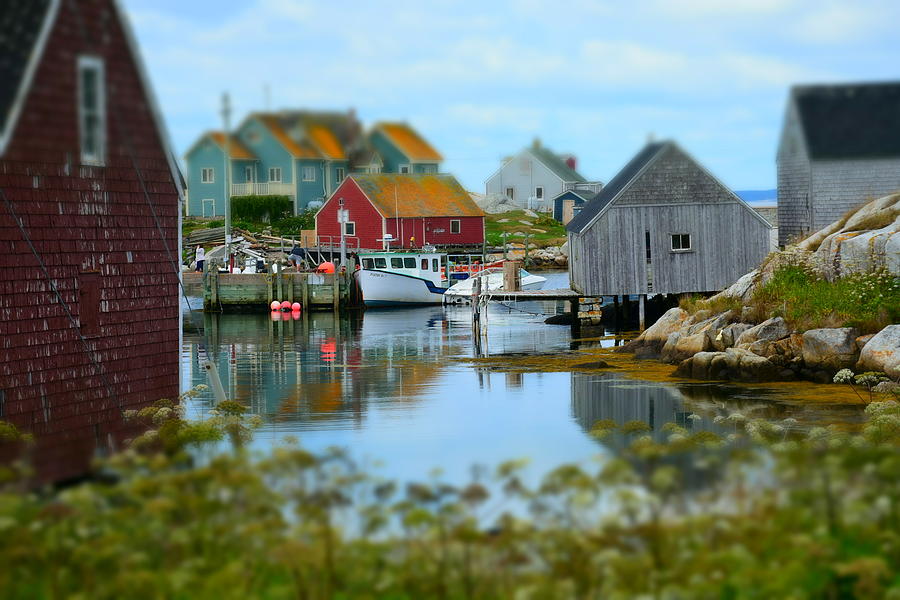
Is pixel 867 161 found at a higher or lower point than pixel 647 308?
higher

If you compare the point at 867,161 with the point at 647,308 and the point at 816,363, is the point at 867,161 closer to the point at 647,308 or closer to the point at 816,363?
the point at 647,308

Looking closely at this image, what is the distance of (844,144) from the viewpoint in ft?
141

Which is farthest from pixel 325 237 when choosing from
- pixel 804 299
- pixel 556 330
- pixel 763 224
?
pixel 804 299

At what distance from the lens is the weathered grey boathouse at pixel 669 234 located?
44312 millimetres

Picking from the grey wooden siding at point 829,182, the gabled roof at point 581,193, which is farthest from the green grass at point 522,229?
the grey wooden siding at point 829,182

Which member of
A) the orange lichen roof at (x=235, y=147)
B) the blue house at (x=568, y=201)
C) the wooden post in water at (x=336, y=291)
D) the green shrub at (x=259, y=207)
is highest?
the orange lichen roof at (x=235, y=147)

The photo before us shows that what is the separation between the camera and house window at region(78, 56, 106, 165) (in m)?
19.4

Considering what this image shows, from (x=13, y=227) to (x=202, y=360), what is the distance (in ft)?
71.0

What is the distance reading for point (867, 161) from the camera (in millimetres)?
42781

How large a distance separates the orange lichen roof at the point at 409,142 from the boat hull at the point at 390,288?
26.3 metres

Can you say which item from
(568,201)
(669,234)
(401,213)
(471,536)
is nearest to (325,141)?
(401,213)

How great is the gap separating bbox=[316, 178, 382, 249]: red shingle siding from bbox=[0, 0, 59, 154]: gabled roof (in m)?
55.7

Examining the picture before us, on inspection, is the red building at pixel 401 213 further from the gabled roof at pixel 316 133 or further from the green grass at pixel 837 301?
the green grass at pixel 837 301

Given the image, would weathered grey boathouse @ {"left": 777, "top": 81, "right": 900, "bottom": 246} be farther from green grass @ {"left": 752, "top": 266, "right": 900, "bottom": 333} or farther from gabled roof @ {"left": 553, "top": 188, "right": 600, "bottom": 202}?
gabled roof @ {"left": 553, "top": 188, "right": 600, "bottom": 202}
